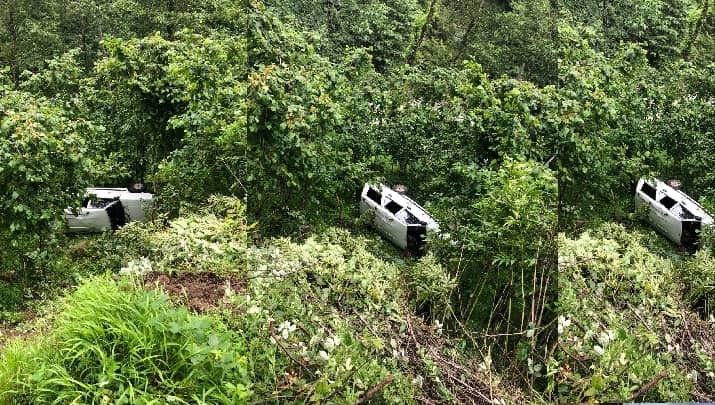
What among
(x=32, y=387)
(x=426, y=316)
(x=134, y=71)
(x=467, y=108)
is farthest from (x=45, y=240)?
(x=467, y=108)

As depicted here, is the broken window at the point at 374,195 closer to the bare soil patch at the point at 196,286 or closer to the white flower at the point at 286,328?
the white flower at the point at 286,328

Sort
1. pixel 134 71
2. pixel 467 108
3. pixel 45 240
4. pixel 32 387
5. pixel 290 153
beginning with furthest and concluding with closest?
pixel 134 71 < pixel 45 240 < pixel 290 153 < pixel 467 108 < pixel 32 387

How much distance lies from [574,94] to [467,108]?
480 mm

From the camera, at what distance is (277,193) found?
3010 millimetres

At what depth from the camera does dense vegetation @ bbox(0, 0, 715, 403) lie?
2688 millimetres

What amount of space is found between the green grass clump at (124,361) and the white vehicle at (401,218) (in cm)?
88

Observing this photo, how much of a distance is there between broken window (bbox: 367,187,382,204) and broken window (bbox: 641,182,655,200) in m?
1.18

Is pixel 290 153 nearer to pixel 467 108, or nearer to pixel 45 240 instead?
pixel 467 108

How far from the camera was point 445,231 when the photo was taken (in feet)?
9.31

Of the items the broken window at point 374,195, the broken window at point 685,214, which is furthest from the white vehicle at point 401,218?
the broken window at point 685,214

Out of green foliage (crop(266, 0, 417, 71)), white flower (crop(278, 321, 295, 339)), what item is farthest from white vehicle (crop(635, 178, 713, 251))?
white flower (crop(278, 321, 295, 339))

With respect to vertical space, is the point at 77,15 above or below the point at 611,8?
below

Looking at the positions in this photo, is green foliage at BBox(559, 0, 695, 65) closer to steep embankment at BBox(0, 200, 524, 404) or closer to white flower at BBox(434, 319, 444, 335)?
steep embankment at BBox(0, 200, 524, 404)

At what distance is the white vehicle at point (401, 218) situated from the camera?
9.30ft
